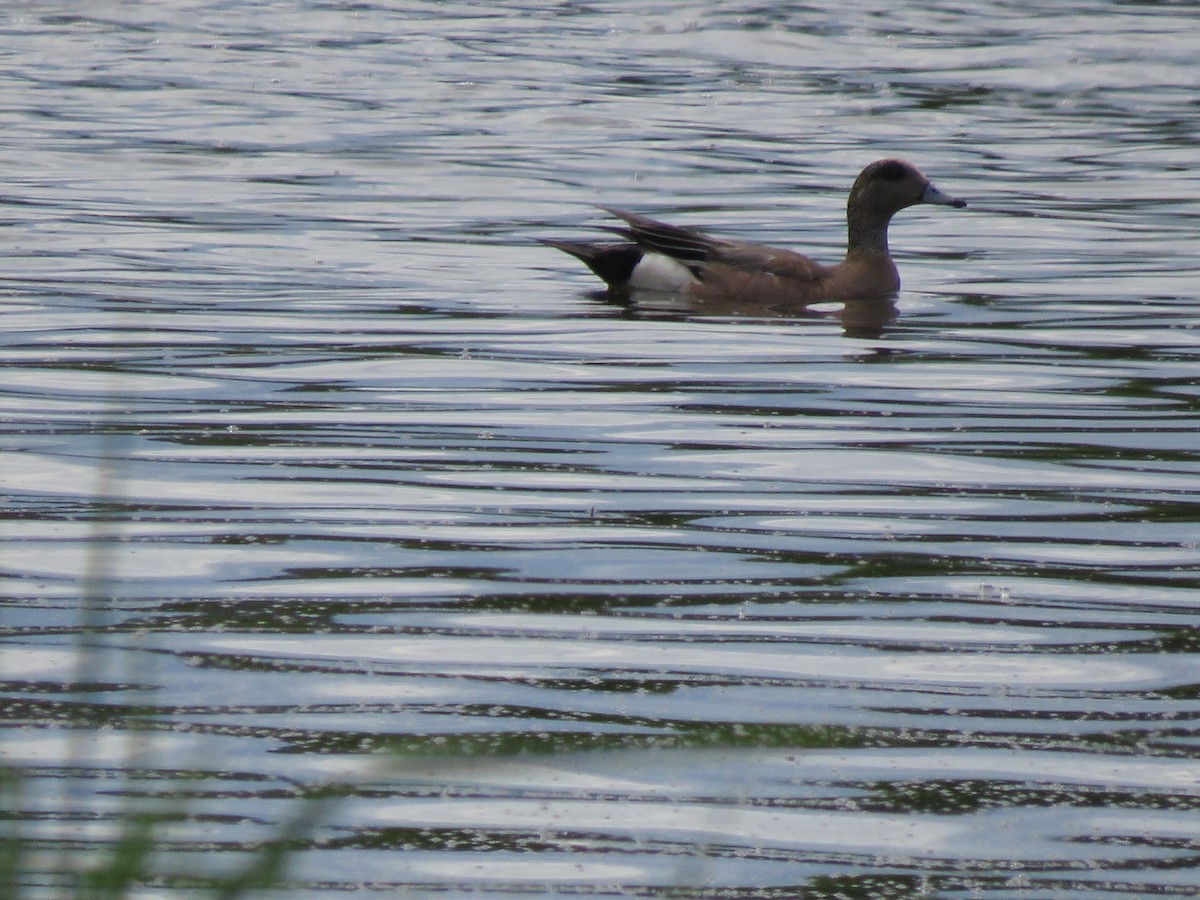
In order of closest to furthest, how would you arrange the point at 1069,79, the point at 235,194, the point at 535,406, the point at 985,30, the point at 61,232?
the point at 535,406 < the point at 61,232 < the point at 235,194 < the point at 1069,79 < the point at 985,30

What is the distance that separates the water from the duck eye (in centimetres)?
57

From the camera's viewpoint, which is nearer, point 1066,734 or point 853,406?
point 1066,734

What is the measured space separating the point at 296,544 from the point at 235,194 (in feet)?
29.3

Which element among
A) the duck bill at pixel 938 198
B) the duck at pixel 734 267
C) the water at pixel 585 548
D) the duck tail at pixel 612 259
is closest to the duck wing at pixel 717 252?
the duck at pixel 734 267

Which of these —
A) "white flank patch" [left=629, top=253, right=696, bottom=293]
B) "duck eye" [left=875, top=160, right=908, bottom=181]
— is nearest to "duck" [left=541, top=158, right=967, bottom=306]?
"white flank patch" [left=629, top=253, right=696, bottom=293]

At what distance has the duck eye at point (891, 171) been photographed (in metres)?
12.3

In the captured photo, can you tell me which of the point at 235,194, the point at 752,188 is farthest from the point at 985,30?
the point at 235,194

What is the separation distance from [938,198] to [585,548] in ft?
22.6

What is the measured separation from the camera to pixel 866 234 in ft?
38.1

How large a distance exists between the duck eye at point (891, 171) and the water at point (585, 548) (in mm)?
567

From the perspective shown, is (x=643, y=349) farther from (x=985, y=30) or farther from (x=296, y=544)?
(x=985, y=30)

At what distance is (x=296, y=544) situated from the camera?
5918 millimetres

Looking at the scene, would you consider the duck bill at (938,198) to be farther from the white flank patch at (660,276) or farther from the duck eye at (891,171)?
the white flank patch at (660,276)

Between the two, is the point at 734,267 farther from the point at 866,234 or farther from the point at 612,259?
the point at 866,234
